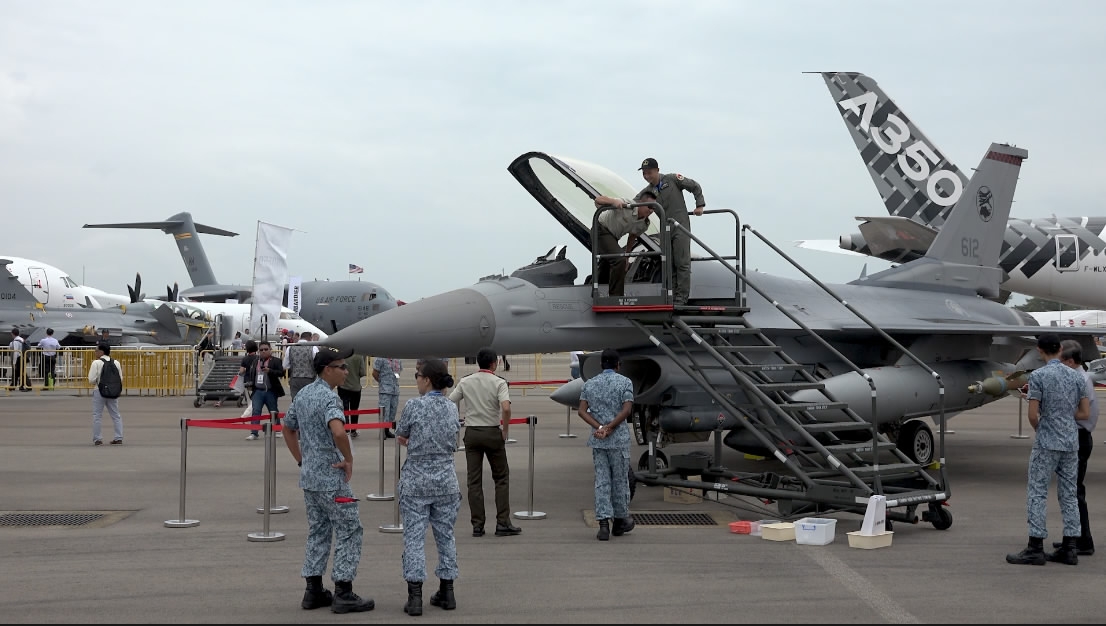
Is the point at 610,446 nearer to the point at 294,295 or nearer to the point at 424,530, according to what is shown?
the point at 424,530

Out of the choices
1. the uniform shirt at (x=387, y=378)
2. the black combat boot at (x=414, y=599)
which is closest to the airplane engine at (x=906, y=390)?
the black combat boot at (x=414, y=599)

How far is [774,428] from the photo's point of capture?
9.49 meters

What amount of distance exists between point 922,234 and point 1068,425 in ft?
30.4

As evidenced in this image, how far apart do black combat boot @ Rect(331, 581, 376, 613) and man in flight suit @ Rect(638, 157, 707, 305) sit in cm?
512

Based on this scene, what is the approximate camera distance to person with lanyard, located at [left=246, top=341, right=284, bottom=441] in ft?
52.9

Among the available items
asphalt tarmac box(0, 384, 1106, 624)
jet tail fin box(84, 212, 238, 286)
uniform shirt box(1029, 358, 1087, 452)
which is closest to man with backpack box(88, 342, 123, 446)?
asphalt tarmac box(0, 384, 1106, 624)

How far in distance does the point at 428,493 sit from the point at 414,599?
608 millimetres

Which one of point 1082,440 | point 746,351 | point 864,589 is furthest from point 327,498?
point 746,351

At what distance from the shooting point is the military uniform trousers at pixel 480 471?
8.52 meters

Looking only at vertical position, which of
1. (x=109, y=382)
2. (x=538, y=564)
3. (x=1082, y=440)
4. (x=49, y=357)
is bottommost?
(x=538, y=564)

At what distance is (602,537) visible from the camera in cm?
832

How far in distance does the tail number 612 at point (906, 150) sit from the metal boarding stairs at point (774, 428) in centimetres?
1190

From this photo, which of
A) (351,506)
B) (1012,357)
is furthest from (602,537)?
(1012,357)

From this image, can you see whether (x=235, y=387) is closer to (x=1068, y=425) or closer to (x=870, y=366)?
(x=870, y=366)
